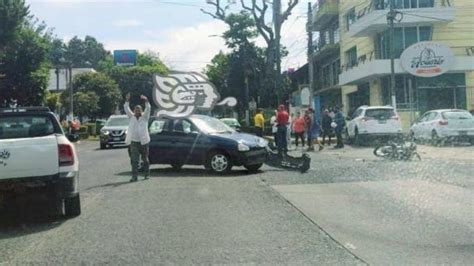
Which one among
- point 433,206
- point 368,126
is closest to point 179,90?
point 368,126

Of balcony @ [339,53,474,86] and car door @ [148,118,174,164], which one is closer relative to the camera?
car door @ [148,118,174,164]

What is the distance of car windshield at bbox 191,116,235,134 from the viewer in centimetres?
1675

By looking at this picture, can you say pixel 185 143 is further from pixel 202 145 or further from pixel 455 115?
pixel 455 115

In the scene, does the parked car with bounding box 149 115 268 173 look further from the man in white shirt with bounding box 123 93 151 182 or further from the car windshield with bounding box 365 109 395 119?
the car windshield with bounding box 365 109 395 119

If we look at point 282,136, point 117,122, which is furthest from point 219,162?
point 117,122

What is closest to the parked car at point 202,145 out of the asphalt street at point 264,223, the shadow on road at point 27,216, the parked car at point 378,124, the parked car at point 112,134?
the asphalt street at point 264,223

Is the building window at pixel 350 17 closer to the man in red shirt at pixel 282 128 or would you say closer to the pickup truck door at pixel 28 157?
the man in red shirt at pixel 282 128

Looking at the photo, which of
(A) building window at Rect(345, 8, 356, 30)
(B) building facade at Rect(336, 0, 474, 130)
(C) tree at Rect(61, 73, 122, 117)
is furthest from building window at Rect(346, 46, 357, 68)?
(C) tree at Rect(61, 73, 122, 117)

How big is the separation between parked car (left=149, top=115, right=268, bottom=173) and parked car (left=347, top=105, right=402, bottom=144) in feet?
36.9

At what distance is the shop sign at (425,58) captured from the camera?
3259 cm

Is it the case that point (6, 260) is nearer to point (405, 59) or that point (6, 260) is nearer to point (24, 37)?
point (405, 59)

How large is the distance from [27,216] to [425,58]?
2629 centimetres

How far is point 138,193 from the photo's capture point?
41.3 ft

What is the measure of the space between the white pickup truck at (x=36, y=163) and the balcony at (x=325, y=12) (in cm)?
4365
